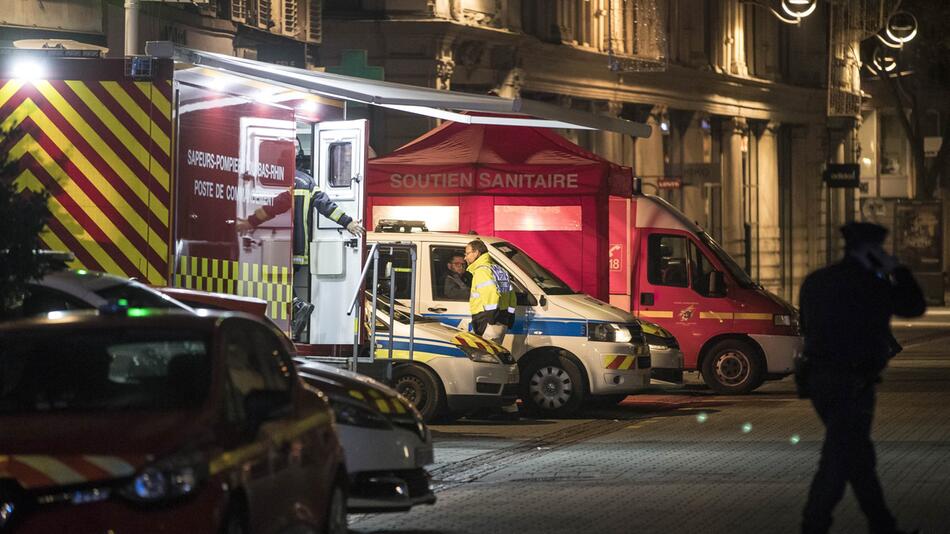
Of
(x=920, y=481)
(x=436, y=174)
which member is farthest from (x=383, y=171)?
(x=920, y=481)

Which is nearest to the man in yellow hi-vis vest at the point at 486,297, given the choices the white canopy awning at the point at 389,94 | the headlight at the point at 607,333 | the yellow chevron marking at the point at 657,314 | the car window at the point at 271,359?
the headlight at the point at 607,333

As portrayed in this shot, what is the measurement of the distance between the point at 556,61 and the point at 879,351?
2915 centimetres

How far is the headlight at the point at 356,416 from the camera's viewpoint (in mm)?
10930

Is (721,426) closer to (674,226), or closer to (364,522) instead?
(674,226)

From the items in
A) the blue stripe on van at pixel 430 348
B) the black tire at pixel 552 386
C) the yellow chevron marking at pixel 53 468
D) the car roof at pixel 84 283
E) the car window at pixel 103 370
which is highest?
the car roof at pixel 84 283

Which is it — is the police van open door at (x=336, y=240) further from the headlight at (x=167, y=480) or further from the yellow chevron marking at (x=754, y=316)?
the headlight at (x=167, y=480)

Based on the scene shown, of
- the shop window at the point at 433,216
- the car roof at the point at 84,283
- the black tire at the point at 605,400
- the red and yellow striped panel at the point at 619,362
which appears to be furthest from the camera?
the shop window at the point at 433,216

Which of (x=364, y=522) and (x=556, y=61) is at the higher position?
(x=556, y=61)

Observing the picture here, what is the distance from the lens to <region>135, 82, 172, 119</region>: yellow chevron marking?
13523 mm

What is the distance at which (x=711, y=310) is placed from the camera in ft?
→ 77.5

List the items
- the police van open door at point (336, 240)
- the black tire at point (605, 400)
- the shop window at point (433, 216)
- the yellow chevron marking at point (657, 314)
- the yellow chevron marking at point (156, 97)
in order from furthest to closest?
1. the shop window at point (433, 216)
2. the yellow chevron marking at point (657, 314)
3. the black tire at point (605, 400)
4. the police van open door at point (336, 240)
5. the yellow chevron marking at point (156, 97)

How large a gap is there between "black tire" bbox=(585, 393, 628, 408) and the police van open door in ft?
13.6

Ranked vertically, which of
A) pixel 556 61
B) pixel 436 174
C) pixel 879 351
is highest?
pixel 556 61

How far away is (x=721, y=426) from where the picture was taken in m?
19.0
